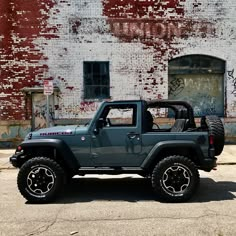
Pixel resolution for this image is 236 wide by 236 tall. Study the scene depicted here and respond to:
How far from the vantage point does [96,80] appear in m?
14.3

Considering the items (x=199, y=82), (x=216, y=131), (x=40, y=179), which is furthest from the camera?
(x=199, y=82)

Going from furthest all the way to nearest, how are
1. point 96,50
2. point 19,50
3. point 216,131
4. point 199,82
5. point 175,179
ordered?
point 199,82, point 96,50, point 19,50, point 216,131, point 175,179

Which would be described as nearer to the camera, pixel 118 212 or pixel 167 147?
pixel 118 212

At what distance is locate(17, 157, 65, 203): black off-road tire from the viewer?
6438mm

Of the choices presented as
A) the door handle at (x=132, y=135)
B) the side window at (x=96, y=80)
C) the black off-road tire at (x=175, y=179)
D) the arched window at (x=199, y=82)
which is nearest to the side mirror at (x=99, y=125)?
the door handle at (x=132, y=135)

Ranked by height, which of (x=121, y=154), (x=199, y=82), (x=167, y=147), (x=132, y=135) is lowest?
(x=121, y=154)

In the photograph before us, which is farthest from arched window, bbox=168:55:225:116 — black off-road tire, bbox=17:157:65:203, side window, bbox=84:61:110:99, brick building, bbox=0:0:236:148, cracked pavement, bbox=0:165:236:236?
black off-road tire, bbox=17:157:65:203

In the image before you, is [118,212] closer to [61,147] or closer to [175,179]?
[175,179]

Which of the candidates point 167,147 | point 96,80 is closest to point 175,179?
point 167,147

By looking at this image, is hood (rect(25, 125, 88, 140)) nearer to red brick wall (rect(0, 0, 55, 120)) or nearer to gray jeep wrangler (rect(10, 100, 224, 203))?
gray jeep wrangler (rect(10, 100, 224, 203))

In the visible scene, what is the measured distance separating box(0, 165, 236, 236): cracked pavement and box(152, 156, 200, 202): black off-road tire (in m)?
0.17

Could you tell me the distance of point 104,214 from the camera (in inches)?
225

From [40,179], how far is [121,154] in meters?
1.55

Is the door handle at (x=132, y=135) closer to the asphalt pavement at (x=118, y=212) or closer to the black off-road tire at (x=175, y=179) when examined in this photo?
the black off-road tire at (x=175, y=179)
